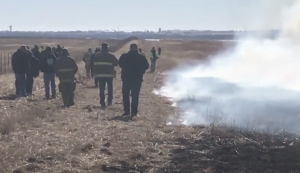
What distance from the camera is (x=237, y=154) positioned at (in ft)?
33.2

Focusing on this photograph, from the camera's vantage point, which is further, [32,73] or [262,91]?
[262,91]

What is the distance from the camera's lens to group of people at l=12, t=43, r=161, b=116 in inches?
605

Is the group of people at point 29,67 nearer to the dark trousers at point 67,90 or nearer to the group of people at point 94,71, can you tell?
the group of people at point 94,71

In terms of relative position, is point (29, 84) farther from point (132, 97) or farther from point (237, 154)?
point (237, 154)

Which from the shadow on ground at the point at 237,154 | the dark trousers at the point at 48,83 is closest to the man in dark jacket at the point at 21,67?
the dark trousers at the point at 48,83

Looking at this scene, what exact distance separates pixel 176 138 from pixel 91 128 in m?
2.04

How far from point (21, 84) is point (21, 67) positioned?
1.88ft

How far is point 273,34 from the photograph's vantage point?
Answer: 36.6m

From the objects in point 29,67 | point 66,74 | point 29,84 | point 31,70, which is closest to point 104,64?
point 66,74

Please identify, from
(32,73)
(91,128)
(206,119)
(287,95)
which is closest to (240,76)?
(287,95)

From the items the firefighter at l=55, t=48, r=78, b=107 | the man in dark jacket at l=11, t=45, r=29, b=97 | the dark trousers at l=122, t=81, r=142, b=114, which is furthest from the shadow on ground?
the man in dark jacket at l=11, t=45, r=29, b=97

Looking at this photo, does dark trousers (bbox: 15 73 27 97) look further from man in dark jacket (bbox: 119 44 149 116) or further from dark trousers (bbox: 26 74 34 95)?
man in dark jacket (bbox: 119 44 149 116)

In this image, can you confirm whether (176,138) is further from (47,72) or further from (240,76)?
(240,76)

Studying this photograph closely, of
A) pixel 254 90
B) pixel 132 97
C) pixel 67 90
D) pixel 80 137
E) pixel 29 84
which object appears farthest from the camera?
pixel 254 90
